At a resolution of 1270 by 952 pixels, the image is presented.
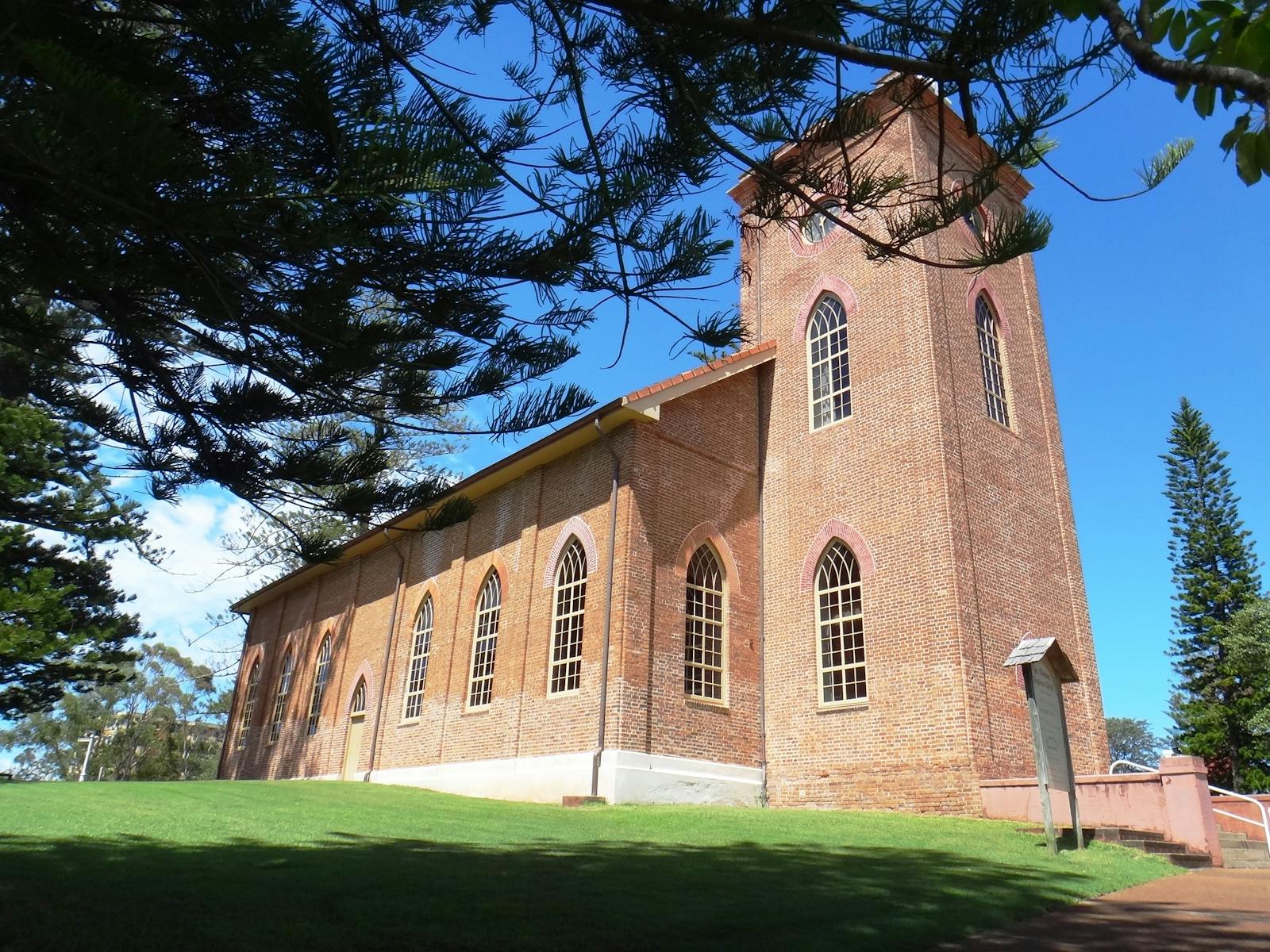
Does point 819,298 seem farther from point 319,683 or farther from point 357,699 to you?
point 319,683

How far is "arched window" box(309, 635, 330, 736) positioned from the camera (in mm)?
24186

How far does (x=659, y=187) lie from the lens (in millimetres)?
4230

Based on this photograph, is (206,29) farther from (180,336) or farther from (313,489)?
(313,489)

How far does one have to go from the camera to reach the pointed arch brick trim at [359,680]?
2170cm

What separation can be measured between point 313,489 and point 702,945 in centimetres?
369

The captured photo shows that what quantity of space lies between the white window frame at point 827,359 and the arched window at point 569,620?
195 inches

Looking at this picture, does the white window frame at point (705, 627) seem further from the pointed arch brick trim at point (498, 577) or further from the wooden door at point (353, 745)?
the wooden door at point (353, 745)

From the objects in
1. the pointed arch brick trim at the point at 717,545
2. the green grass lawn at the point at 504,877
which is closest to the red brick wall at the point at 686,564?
the pointed arch brick trim at the point at 717,545

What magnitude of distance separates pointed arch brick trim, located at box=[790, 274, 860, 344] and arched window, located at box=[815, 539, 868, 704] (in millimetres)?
4446

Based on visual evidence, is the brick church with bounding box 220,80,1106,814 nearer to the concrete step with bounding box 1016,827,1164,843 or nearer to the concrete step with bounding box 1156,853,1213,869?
the concrete step with bounding box 1016,827,1164,843

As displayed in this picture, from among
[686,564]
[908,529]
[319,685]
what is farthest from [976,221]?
[319,685]

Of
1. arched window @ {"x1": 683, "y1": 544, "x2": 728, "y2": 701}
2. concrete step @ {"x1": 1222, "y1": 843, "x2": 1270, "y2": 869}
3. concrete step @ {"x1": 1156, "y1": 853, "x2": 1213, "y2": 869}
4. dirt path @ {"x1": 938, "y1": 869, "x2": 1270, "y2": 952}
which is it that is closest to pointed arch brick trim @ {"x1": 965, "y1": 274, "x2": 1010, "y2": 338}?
arched window @ {"x1": 683, "y1": 544, "x2": 728, "y2": 701}

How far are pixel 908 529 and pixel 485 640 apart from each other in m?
8.63

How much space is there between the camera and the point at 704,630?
1564 centimetres
